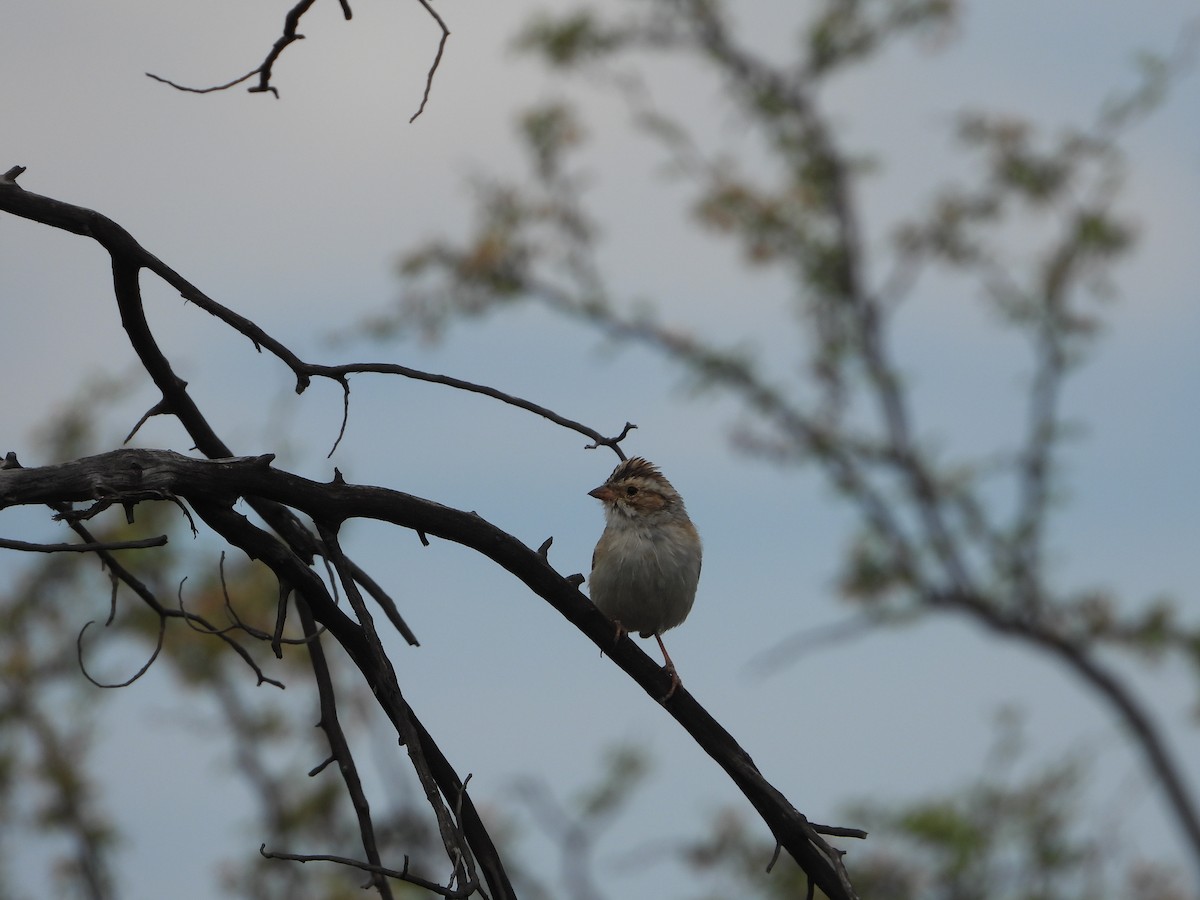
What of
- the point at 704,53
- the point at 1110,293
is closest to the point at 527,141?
the point at 704,53

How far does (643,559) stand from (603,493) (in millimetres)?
550

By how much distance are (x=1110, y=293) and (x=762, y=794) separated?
1561 cm

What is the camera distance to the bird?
563cm

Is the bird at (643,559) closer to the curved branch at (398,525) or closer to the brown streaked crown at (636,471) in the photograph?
the brown streaked crown at (636,471)

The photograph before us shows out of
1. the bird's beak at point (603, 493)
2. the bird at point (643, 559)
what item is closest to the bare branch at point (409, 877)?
the bird at point (643, 559)

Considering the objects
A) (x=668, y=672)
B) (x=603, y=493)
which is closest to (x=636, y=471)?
(x=603, y=493)

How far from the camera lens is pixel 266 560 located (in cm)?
315

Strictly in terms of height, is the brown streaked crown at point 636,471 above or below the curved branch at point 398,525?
above

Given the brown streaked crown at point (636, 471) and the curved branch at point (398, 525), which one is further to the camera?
the brown streaked crown at point (636, 471)

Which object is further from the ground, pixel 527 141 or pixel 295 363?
pixel 527 141

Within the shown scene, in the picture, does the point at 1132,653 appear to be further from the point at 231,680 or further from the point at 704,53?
the point at 231,680

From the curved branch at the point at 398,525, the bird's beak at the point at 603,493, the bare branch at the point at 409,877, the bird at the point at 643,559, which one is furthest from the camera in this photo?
the bird's beak at the point at 603,493

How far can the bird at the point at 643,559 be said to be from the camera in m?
5.63

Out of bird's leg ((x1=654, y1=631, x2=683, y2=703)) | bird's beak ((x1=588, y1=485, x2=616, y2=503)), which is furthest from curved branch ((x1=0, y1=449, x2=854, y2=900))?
bird's beak ((x1=588, y1=485, x2=616, y2=503))
